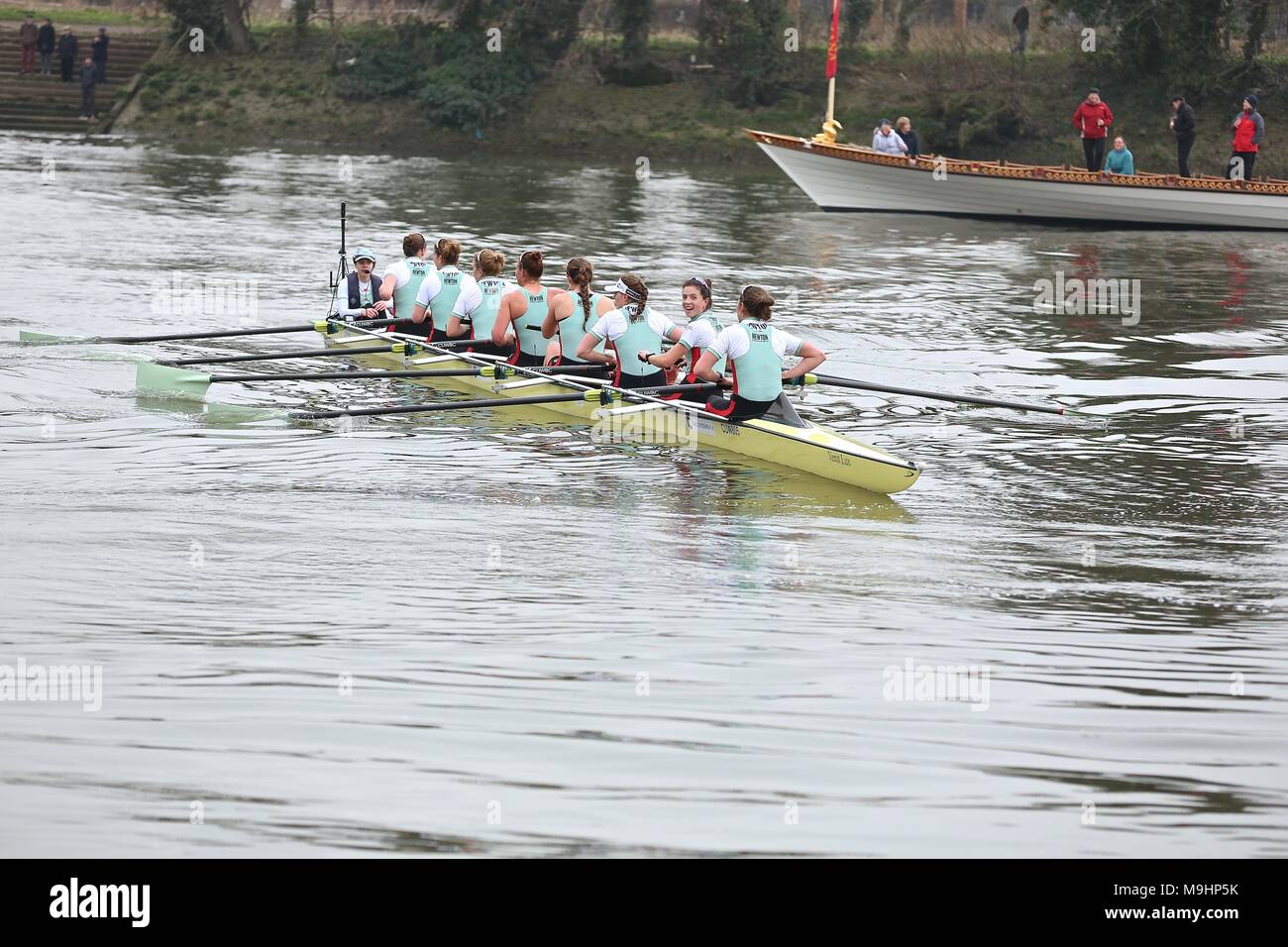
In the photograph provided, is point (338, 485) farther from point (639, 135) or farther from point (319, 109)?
point (319, 109)

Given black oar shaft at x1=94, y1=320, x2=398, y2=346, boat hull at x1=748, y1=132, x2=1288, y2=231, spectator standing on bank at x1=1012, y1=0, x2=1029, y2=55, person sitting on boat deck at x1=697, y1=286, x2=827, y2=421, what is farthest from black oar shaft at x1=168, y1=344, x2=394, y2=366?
spectator standing on bank at x1=1012, y1=0, x2=1029, y2=55

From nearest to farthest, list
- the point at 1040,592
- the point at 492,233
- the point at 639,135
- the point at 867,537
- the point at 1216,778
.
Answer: the point at 1216,778
the point at 1040,592
the point at 867,537
the point at 492,233
the point at 639,135

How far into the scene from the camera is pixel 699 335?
41.3ft

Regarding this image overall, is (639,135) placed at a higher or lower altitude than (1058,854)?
higher

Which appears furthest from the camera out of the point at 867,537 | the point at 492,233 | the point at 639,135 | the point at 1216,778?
the point at 639,135

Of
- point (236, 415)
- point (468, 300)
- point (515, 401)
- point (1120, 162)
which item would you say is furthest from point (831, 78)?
point (515, 401)

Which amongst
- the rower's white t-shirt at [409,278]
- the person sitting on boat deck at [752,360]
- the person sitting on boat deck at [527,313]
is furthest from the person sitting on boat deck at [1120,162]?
the person sitting on boat deck at [752,360]

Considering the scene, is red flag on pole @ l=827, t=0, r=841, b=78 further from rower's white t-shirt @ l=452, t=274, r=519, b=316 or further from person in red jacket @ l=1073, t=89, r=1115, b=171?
rower's white t-shirt @ l=452, t=274, r=519, b=316

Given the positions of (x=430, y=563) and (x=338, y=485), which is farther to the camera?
(x=338, y=485)

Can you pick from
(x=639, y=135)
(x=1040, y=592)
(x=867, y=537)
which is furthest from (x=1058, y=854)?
(x=639, y=135)

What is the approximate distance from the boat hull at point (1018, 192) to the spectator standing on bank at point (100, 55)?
74.7ft

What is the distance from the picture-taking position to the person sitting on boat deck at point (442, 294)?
15789 mm

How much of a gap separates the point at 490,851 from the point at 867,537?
16.7ft

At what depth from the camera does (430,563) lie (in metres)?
9.66
